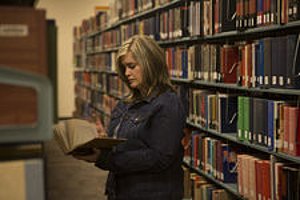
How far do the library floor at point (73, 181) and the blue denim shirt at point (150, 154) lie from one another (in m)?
2.39

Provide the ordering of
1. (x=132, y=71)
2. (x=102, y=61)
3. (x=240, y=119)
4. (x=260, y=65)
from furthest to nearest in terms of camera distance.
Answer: (x=102, y=61), (x=240, y=119), (x=260, y=65), (x=132, y=71)

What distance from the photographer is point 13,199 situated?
108 centimetres

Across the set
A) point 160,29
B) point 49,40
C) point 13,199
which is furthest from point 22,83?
point 160,29

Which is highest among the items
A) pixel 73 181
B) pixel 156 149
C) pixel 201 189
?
pixel 156 149

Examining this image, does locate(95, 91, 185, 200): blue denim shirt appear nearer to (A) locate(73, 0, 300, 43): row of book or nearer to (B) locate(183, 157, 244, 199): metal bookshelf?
(A) locate(73, 0, 300, 43): row of book

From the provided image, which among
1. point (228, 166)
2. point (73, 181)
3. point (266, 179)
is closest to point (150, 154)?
point (266, 179)

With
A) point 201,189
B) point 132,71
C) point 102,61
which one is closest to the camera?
point 132,71

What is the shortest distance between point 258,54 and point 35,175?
2136mm

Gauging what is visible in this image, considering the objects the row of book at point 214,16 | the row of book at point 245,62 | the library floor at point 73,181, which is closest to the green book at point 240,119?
the row of book at point 245,62

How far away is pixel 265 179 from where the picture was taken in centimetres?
294

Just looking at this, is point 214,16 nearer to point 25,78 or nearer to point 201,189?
point 201,189

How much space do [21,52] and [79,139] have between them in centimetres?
109

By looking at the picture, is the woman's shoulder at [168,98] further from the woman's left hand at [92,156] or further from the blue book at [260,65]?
the blue book at [260,65]

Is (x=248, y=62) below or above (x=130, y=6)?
below
